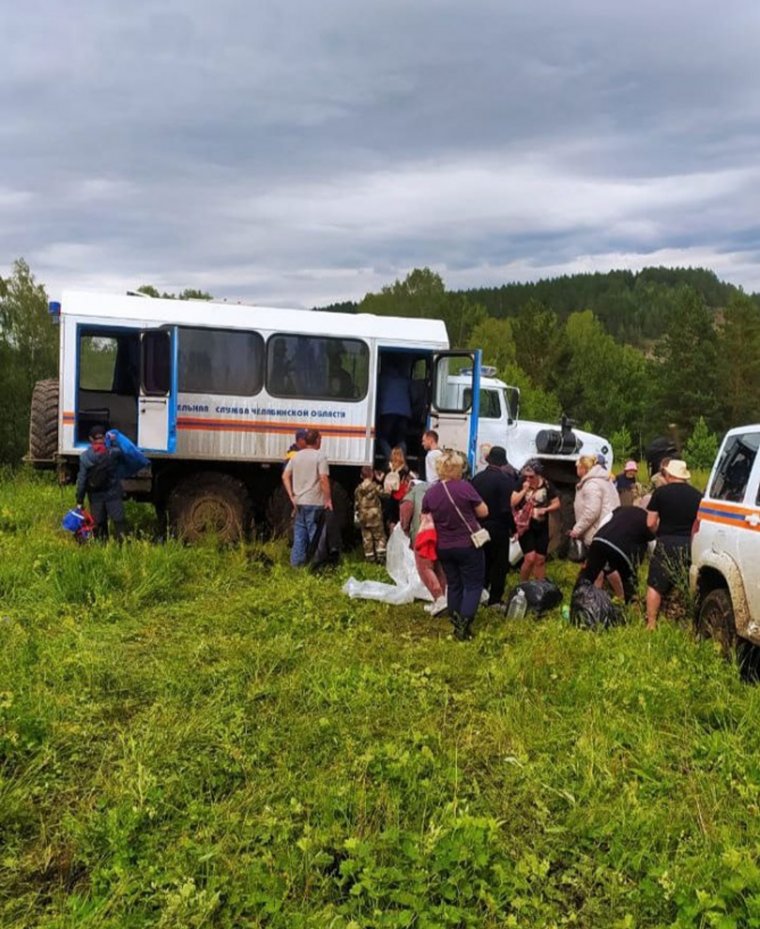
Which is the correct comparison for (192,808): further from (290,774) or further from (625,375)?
(625,375)

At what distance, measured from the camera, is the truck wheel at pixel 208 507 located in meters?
9.52

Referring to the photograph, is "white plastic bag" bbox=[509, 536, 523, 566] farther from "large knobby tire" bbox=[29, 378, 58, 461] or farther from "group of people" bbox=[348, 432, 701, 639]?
"large knobby tire" bbox=[29, 378, 58, 461]

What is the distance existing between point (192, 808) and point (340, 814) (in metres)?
0.67

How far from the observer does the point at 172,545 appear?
27.1 feet

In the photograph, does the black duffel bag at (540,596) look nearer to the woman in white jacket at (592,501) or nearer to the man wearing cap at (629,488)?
the woman in white jacket at (592,501)

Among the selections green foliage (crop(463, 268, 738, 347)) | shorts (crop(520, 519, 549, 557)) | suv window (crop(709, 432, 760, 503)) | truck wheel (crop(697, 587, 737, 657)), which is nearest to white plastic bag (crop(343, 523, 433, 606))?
shorts (crop(520, 519, 549, 557))

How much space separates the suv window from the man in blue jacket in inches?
241

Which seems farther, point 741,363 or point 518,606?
point 741,363

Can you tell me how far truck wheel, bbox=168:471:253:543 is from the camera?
9.52 meters

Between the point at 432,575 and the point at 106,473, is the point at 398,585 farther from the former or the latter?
the point at 106,473

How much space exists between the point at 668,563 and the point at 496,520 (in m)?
1.59

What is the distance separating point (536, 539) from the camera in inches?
313

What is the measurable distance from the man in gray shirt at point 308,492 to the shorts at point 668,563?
358cm

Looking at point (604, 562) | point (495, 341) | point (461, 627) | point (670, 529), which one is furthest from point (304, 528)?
point (495, 341)
